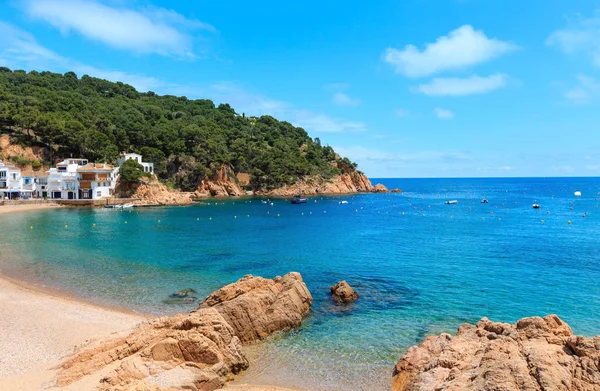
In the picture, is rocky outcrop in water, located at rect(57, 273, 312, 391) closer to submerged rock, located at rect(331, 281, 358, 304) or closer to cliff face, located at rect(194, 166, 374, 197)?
submerged rock, located at rect(331, 281, 358, 304)

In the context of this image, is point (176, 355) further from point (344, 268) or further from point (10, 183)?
point (10, 183)

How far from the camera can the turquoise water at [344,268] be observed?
15852 mm

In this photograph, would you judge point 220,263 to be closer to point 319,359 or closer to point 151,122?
point 319,359

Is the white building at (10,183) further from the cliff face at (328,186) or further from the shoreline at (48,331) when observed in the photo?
the shoreline at (48,331)

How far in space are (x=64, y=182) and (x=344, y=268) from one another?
7096cm

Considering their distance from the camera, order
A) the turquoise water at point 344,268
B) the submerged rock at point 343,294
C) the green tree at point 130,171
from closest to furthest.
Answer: the turquoise water at point 344,268 → the submerged rock at point 343,294 → the green tree at point 130,171

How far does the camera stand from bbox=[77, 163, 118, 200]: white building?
252 ft

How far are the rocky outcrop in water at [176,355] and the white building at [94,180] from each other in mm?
71927

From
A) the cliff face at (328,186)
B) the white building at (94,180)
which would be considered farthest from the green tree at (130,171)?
the cliff face at (328,186)

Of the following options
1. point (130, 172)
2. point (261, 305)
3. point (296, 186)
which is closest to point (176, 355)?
point (261, 305)

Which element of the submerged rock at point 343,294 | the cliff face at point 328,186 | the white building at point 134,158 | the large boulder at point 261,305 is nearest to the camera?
the large boulder at point 261,305

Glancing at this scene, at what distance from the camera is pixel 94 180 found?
78062 mm

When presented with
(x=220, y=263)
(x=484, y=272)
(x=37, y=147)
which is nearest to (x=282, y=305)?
(x=220, y=263)

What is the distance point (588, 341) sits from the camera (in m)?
9.60
